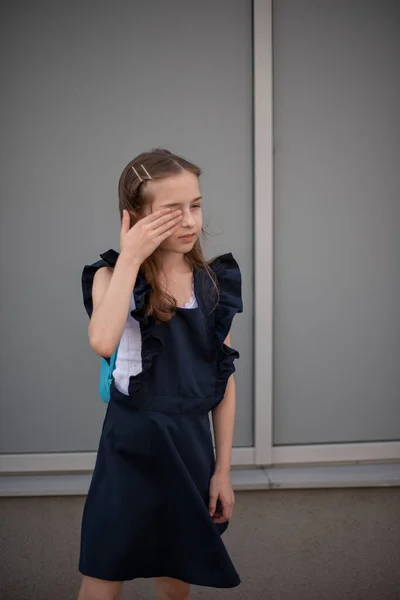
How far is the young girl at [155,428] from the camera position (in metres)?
1.85

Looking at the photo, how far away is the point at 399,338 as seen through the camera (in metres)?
3.06

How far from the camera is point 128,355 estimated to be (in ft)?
6.25

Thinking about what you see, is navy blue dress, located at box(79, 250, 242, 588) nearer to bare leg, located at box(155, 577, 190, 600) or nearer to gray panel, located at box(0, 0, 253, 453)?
bare leg, located at box(155, 577, 190, 600)

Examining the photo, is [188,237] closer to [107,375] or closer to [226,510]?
[107,375]

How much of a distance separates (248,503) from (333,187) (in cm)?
142

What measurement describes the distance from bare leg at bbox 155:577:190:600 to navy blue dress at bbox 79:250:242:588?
0.62 feet

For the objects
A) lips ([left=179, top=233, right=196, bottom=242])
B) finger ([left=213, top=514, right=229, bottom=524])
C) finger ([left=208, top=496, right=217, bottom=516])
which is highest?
lips ([left=179, top=233, right=196, bottom=242])

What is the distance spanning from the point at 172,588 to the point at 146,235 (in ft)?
3.59

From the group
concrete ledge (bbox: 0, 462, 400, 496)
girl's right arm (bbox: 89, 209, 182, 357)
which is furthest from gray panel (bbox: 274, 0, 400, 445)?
girl's right arm (bbox: 89, 209, 182, 357)

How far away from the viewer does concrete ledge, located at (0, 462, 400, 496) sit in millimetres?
2832

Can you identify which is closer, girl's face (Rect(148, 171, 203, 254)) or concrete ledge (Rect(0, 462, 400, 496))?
girl's face (Rect(148, 171, 203, 254))

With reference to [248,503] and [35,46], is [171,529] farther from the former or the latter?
[35,46]

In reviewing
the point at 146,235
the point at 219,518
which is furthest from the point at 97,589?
the point at 146,235

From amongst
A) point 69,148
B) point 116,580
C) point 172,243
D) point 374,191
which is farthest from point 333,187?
point 116,580
